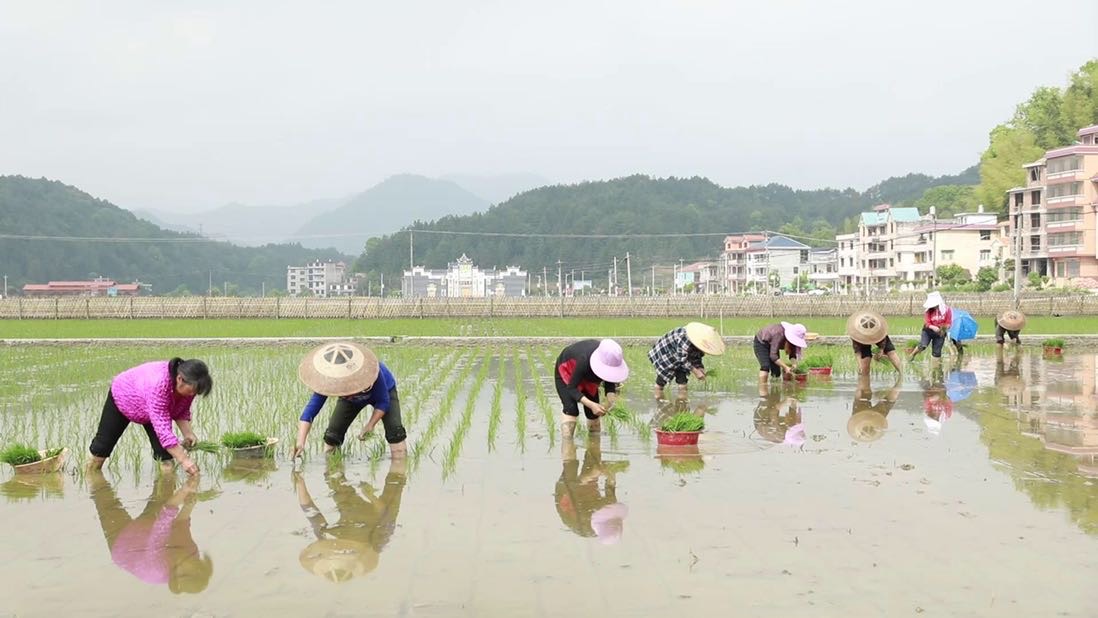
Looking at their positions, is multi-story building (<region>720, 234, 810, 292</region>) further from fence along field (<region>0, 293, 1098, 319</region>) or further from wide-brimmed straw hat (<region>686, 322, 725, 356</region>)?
wide-brimmed straw hat (<region>686, 322, 725, 356</region>)

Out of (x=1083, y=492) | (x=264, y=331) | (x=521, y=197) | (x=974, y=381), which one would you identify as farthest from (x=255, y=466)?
(x=521, y=197)

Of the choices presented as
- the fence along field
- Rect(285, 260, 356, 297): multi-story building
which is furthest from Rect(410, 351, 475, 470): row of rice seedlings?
Rect(285, 260, 356, 297): multi-story building

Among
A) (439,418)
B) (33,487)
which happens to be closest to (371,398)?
(33,487)

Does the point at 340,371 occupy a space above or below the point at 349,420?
above

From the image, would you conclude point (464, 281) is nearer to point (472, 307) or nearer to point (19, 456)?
point (472, 307)

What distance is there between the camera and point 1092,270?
2025 inches

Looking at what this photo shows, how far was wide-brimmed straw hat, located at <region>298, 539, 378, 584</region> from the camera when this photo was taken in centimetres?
480

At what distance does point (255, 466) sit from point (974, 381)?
1031cm

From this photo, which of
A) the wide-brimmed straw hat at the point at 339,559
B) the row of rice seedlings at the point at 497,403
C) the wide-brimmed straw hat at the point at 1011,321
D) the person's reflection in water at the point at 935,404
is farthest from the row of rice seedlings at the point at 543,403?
the wide-brimmed straw hat at the point at 1011,321

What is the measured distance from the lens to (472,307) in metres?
39.0

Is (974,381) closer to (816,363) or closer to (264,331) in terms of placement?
(816,363)

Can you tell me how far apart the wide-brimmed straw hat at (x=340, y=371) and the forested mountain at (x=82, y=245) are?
270 feet

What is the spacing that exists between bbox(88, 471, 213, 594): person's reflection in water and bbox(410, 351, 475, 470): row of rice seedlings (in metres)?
1.79

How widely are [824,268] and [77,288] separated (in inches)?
2548
